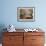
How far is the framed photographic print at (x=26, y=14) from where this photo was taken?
4614 millimetres

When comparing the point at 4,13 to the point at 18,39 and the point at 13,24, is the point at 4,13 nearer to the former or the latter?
the point at 13,24

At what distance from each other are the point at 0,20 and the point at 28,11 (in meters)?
0.99

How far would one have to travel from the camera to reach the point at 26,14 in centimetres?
464

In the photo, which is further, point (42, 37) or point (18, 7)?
point (18, 7)

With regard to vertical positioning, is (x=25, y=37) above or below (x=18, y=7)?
below

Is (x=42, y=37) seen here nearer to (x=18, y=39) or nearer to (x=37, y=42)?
(x=37, y=42)

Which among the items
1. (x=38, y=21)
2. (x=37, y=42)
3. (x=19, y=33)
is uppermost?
(x=38, y=21)

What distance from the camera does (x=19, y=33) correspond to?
13.6ft

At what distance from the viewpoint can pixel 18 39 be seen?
4137 mm

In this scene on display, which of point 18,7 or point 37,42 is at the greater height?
Result: point 18,7

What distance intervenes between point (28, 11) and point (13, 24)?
0.67 meters

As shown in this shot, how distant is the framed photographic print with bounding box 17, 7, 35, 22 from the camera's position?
15.1 ft

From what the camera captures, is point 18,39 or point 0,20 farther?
point 0,20

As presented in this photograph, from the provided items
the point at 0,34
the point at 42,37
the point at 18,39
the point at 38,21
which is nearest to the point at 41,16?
the point at 38,21
